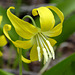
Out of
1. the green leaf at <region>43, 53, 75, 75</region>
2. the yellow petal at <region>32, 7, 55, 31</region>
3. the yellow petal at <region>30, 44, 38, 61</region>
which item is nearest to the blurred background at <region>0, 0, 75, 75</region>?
the green leaf at <region>43, 53, 75, 75</region>

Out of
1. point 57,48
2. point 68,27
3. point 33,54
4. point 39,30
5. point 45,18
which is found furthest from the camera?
point 57,48

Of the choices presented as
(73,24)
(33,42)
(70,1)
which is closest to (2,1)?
(70,1)

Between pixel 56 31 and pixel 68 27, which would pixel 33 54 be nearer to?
pixel 56 31

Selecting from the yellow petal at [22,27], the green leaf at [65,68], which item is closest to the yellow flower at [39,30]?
the yellow petal at [22,27]

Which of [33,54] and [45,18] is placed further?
[33,54]

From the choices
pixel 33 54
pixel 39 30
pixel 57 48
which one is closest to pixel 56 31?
pixel 39 30

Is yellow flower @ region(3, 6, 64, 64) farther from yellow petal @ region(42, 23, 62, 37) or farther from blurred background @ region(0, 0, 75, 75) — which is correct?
blurred background @ region(0, 0, 75, 75)

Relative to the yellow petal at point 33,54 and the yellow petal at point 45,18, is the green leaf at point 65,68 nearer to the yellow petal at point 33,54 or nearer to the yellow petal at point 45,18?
the yellow petal at point 33,54

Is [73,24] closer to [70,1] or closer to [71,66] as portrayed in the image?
[70,1]
